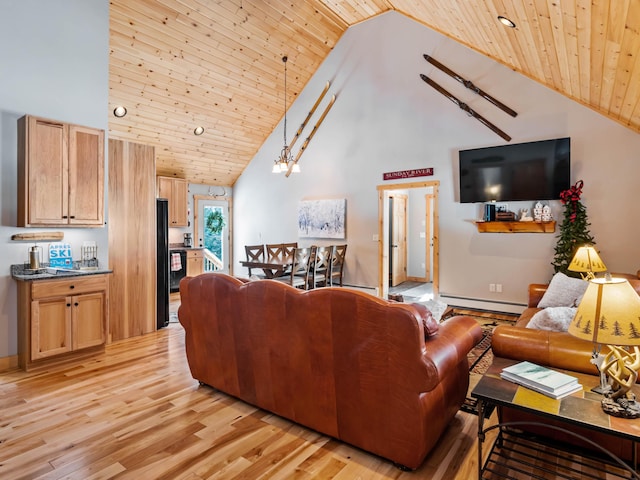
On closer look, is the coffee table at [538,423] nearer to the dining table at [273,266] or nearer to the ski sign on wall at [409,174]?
the dining table at [273,266]

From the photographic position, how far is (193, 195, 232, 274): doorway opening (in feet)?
28.2

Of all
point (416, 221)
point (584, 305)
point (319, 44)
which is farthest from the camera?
point (416, 221)

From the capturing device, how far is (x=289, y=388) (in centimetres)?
253

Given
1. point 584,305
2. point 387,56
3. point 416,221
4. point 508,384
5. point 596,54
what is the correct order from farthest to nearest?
point 416,221 < point 387,56 < point 596,54 < point 508,384 < point 584,305

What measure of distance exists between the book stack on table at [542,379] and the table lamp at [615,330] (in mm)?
156

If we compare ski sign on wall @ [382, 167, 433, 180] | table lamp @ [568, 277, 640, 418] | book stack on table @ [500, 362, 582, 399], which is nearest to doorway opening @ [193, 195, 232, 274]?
ski sign on wall @ [382, 167, 433, 180]

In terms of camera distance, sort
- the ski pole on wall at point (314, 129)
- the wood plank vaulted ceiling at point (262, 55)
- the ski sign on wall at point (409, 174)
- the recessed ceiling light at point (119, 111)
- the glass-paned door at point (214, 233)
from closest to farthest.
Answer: the wood plank vaulted ceiling at point (262, 55), the recessed ceiling light at point (119, 111), the ski sign on wall at point (409, 174), the ski pole on wall at point (314, 129), the glass-paned door at point (214, 233)

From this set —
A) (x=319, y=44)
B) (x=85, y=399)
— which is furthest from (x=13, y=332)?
(x=319, y=44)

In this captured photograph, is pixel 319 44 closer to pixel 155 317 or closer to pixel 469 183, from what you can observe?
pixel 469 183

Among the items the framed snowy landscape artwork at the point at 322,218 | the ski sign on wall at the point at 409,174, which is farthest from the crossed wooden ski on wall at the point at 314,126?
the ski sign on wall at the point at 409,174

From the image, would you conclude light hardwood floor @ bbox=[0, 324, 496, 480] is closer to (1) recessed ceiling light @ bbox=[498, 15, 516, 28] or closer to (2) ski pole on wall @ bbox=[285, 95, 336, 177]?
(1) recessed ceiling light @ bbox=[498, 15, 516, 28]

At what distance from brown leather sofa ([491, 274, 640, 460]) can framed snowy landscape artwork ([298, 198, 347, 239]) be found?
5.07 metres

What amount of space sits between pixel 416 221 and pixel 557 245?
4.06 m

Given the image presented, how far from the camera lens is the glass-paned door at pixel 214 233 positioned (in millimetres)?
8698
